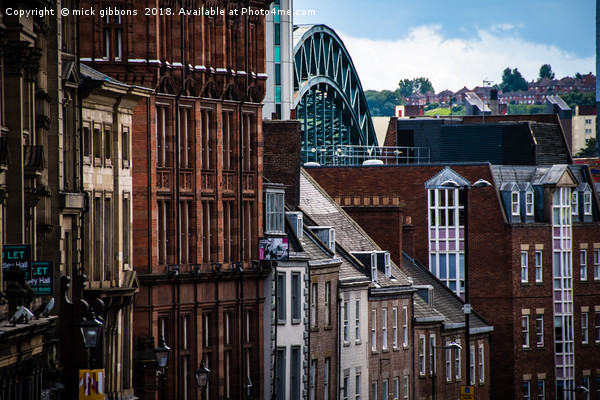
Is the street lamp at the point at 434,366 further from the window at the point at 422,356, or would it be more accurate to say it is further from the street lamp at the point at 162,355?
the street lamp at the point at 162,355

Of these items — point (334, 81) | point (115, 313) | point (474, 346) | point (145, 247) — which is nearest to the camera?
point (115, 313)

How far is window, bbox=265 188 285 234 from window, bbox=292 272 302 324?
6.91ft

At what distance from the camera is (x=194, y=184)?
62.4 m

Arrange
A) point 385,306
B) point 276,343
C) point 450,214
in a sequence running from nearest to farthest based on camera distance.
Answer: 1. point 276,343
2. point 385,306
3. point 450,214

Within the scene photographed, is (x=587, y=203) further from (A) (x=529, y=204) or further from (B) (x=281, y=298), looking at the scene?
(B) (x=281, y=298)

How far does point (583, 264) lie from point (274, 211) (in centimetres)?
4068

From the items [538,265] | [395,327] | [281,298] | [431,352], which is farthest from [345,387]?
[538,265]

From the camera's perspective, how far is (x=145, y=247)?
2304 inches

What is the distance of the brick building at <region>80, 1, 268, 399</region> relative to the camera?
5825 cm

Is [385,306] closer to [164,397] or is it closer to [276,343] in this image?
[276,343]

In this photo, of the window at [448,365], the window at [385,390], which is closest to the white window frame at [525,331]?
the window at [448,365]

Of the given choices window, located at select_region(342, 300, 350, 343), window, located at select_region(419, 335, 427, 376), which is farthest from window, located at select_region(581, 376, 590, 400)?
window, located at select_region(342, 300, 350, 343)

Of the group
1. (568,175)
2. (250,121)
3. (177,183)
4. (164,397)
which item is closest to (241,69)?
(250,121)

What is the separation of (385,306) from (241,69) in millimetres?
17236
